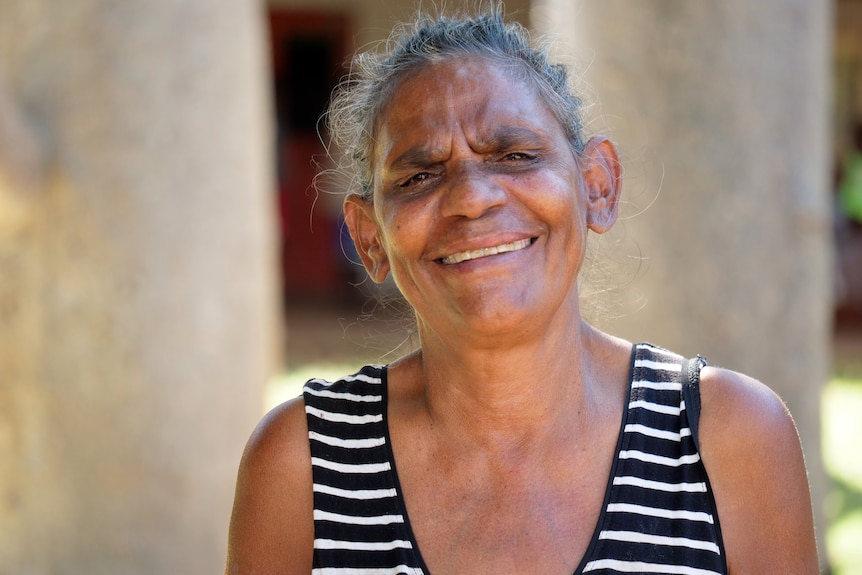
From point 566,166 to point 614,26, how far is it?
101 inches

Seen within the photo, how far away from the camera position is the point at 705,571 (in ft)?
6.47

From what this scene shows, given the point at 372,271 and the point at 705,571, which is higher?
the point at 372,271

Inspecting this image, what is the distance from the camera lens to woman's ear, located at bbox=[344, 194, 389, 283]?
7.50 ft

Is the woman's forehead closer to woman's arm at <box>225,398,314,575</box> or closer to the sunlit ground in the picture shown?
woman's arm at <box>225,398,314,575</box>

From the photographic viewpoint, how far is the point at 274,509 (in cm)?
216

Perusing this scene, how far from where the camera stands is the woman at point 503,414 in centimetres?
201

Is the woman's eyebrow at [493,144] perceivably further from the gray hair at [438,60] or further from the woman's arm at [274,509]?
the woman's arm at [274,509]

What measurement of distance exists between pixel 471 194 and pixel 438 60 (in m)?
0.30

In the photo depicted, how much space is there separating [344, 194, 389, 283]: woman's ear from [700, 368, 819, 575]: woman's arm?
69 cm

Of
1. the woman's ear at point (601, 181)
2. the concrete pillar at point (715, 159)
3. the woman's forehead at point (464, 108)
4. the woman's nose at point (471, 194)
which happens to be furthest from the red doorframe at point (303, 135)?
the woman's nose at point (471, 194)

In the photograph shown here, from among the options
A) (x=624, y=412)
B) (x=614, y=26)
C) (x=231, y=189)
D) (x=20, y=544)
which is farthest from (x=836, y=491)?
(x=624, y=412)

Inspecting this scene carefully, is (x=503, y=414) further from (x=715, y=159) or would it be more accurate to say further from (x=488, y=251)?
(x=715, y=159)

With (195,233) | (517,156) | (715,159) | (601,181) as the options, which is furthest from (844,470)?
(517,156)

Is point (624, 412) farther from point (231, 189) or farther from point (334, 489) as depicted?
point (231, 189)
